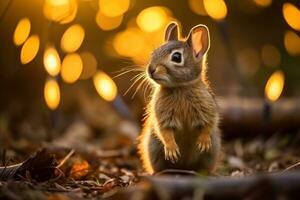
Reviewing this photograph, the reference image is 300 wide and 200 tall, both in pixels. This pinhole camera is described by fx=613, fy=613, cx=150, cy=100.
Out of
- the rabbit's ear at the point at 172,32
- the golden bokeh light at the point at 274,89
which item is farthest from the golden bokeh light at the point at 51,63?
the golden bokeh light at the point at 274,89

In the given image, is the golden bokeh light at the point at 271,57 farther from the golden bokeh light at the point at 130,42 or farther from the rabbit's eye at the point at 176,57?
the rabbit's eye at the point at 176,57

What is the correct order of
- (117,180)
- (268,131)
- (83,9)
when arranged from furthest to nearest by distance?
(83,9)
(268,131)
(117,180)

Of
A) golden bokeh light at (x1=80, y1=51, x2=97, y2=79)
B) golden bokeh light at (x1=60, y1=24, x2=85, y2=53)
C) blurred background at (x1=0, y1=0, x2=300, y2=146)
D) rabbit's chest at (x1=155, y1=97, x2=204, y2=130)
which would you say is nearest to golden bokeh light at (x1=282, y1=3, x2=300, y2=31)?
blurred background at (x1=0, y1=0, x2=300, y2=146)

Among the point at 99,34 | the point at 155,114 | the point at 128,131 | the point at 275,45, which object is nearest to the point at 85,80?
the point at 99,34

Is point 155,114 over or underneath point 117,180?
over

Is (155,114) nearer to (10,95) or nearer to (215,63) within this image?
(10,95)

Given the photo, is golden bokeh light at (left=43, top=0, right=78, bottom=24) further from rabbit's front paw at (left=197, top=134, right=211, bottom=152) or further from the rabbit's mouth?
rabbit's front paw at (left=197, top=134, right=211, bottom=152)

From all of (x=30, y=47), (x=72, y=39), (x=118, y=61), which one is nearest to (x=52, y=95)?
(x=30, y=47)
